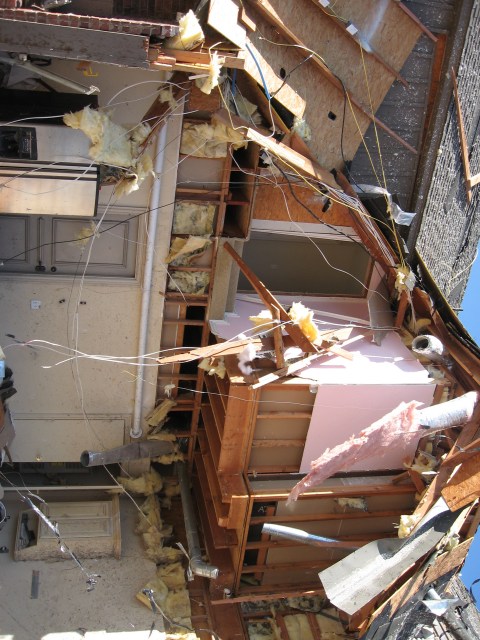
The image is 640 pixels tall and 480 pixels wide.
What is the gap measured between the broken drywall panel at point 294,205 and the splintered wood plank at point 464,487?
9.11 feet

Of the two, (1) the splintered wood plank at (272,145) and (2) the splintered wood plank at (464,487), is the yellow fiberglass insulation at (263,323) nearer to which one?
(1) the splintered wood plank at (272,145)

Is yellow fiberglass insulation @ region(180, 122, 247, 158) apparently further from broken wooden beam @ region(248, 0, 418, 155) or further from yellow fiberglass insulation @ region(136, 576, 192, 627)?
yellow fiberglass insulation @ region(136, 576, 192, 627)

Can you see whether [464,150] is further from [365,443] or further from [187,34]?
[187,34]

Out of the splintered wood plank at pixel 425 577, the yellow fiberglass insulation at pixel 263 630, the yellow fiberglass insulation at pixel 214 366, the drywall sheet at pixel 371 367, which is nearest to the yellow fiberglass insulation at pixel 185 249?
the yellow fiberglass insulation at pixel 214 366

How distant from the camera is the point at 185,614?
7410mm

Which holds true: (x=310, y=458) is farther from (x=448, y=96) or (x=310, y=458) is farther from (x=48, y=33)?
(x=48, y=33)

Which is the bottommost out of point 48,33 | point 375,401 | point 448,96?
point 375,401

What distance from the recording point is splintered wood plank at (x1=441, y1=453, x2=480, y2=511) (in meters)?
6.16

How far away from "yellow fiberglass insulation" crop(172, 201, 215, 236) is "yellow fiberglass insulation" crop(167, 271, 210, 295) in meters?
0.47

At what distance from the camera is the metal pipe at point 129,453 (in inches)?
310

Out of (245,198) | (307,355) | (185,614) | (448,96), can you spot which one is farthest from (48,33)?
(185,614)

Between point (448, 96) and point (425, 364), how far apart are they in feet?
9.46

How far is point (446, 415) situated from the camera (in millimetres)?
6289

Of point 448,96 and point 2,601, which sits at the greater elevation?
point 448,96
